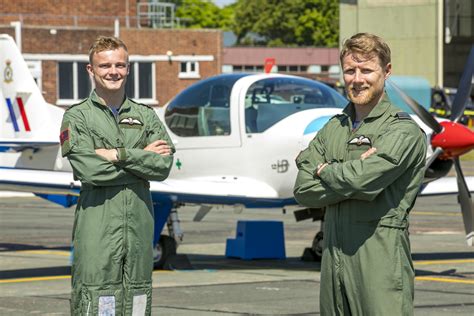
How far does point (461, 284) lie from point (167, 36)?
43604mm

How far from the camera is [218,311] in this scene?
34.7 feet

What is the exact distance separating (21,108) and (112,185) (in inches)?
451

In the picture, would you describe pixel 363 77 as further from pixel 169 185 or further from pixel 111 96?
pixel 169 185

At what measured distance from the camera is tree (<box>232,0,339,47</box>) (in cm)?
11887

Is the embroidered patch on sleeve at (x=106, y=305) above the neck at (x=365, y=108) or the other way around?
the other way around

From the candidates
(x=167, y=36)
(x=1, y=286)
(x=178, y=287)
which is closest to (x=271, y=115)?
(x=178, y=287)

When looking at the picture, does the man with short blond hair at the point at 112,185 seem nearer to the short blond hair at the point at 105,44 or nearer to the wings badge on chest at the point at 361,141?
the short blond hair at the point at 105,44

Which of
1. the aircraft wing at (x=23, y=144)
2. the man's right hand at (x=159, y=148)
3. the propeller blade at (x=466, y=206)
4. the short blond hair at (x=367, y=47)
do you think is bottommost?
the propeller blade at (x=466, y=206)

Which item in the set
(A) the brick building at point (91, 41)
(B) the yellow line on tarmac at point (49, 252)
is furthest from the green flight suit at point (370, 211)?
(A) the brick building at point (91, 41)

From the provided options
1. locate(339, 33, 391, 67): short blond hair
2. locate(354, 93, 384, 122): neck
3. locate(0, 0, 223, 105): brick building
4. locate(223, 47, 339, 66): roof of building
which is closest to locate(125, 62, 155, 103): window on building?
locate(0, 0, 223, 105): brick building

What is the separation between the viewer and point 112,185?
616 cm

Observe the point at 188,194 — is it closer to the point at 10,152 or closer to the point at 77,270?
the point at 10,152

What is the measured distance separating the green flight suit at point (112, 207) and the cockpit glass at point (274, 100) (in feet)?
25.0

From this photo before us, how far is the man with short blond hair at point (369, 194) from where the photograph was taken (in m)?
5.22
